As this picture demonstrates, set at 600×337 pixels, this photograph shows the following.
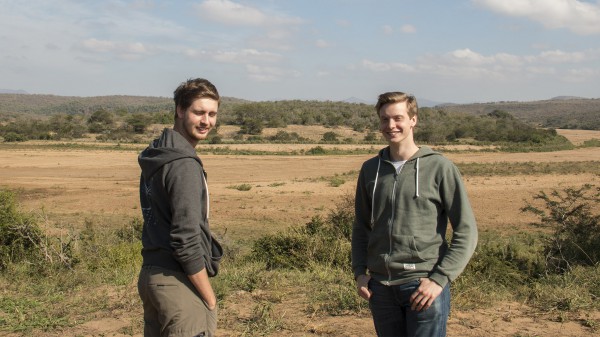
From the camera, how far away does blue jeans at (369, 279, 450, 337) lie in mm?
2568

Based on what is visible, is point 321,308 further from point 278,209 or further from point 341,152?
point 341,152

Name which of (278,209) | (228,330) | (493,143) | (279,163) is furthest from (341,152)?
(228,330)

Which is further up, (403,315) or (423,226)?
(423,226)

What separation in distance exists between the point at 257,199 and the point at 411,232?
18799 millimetres

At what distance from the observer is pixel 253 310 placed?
509 centimetres

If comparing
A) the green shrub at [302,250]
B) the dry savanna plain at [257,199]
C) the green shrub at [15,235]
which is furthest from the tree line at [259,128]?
the green shrub at [15,235]

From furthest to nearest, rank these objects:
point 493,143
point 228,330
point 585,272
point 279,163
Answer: point 493,143
point 279,163
point 585,272
point 228,330

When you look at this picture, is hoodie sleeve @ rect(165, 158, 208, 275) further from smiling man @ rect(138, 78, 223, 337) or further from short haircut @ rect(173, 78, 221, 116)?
short haircut @ rect(173, 78, 221, 116)

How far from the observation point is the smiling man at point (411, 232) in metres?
2.56

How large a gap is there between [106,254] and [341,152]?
3769cm

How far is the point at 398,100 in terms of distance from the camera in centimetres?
270

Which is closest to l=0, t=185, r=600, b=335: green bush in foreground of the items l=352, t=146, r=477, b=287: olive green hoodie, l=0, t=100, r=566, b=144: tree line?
l=352, t=146, r=477, b=287: olive green hoodie

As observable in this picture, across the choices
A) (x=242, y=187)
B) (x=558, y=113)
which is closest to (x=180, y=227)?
(x=242, y=187)

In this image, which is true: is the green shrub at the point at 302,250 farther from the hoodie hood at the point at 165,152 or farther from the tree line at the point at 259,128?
the tree line at the point at 259,128
